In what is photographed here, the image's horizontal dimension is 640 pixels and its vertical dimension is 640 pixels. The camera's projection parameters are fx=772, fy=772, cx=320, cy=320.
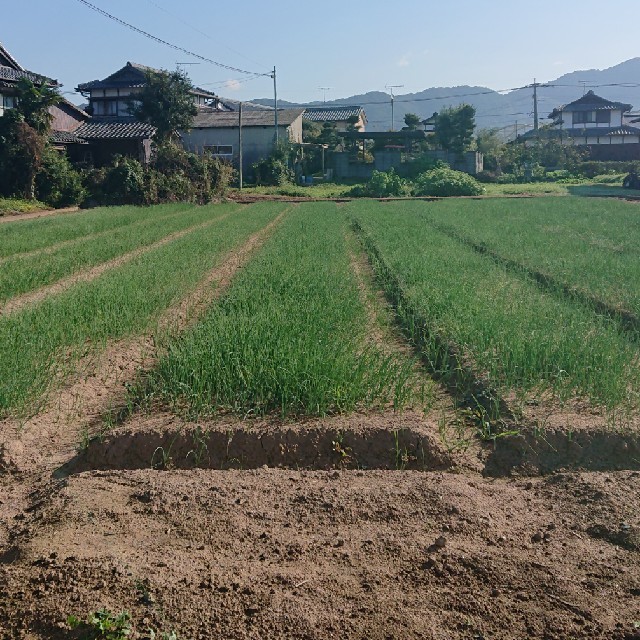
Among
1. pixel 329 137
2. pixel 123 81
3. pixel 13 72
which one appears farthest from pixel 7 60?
pixel 329 137

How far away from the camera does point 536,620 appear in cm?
291

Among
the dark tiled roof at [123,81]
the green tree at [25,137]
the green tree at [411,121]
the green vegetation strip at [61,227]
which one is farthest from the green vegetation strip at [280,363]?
the green tree at [411,121]

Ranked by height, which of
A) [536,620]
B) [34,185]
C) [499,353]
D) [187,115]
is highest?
[187,115]

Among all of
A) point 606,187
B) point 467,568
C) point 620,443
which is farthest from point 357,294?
point 606,187

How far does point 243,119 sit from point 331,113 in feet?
45.8

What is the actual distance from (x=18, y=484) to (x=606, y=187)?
38.2 metres

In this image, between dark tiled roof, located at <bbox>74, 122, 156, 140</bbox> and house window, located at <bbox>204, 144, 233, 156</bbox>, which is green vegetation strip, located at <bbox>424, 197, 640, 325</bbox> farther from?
house window, located at <bbox>204, 144, 233, 156</bbox>

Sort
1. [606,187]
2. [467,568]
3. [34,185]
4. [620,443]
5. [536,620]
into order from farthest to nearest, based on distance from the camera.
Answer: [606,187]
[34,185]
[620,443]
[467,568]
[536,620]

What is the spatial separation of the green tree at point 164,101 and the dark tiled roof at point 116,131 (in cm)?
40

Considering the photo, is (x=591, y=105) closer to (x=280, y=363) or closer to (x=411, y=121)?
(x=411, y=121)

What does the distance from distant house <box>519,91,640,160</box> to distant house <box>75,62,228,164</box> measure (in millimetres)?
27100

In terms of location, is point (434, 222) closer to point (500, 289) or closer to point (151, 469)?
point (500, 289)

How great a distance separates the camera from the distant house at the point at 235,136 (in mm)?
42688

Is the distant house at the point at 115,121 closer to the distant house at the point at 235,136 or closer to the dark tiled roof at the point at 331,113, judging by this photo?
the distant house at the point at 235,136
